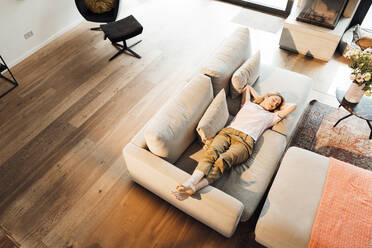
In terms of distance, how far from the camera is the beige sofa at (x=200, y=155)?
207 centimetres

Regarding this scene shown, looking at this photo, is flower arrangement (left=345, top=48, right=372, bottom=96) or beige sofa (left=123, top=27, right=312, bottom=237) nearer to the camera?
beige sofa (left=123, top=27, right=312, bottom=237)

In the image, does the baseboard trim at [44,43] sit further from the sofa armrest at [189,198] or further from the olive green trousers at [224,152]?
the olive green trousers at [224,152]

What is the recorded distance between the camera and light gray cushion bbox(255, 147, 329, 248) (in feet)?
6.57

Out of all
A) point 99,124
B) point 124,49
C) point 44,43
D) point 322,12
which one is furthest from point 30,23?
point 322,12

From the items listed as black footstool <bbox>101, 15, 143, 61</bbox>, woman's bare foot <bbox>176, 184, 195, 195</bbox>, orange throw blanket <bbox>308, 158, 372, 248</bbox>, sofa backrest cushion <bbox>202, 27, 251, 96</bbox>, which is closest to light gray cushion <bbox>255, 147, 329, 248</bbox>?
orange throw blanket <bbox>308, 158, 372, 248</bbox>

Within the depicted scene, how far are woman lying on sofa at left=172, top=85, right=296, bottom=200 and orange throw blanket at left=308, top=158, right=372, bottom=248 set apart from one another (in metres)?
0.66

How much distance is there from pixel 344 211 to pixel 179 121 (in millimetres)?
1406

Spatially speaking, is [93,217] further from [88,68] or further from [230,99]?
[88,68]

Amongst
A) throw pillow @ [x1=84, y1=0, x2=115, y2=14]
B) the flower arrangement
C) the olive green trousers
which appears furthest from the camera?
throw pillow @ [x1=84, y1=0, x2=115, y2=14]

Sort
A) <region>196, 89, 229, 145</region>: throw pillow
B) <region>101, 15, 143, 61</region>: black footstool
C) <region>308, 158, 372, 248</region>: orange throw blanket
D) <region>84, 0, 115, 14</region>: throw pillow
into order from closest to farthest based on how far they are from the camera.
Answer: <region>308, 158, 372, 248</region>: orange throw blanket
<region>196, 89, 229, 145</region>: throw pillow
<region>101, 15, 143, 61</region>: black footstool
<region>84, 0, 115, 14</region>: throw pillow

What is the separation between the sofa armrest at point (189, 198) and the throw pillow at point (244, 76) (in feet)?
3.63

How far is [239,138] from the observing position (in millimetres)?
2418

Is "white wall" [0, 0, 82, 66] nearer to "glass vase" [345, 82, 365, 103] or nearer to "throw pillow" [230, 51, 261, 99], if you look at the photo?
"throw pillow" [230, 51, 261, 99]

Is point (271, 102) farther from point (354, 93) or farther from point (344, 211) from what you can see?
point (344, 211)
